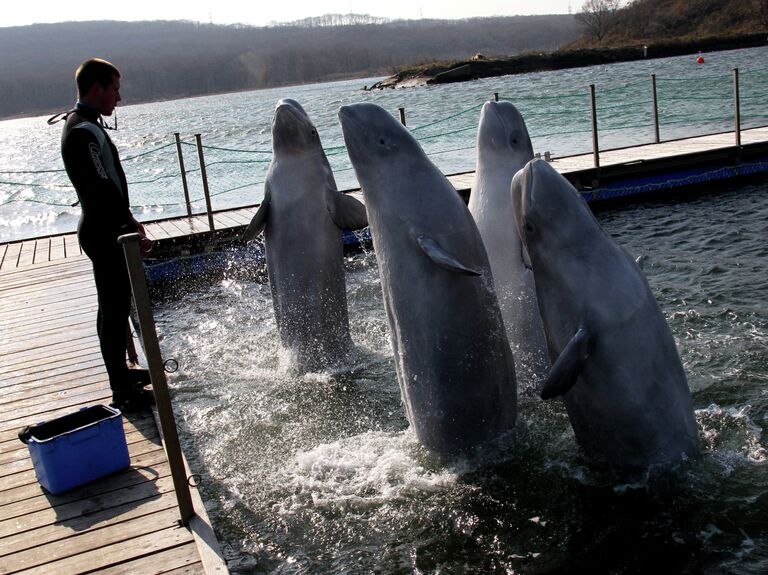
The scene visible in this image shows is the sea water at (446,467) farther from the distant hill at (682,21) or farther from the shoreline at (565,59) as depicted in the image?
the distant hill at (682,21)

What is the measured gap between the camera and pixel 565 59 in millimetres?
77500

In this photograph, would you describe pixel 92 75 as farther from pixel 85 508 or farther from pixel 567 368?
pixel 567 368

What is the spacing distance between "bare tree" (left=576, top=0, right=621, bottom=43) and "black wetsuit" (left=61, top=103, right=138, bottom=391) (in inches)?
4442

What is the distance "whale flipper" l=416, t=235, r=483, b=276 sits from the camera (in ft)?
16.3

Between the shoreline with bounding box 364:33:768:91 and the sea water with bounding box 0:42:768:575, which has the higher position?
the shoreline with bounding box 364:33:768:91

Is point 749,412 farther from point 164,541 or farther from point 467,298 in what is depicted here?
point 164,541

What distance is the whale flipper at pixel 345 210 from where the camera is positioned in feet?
24.5

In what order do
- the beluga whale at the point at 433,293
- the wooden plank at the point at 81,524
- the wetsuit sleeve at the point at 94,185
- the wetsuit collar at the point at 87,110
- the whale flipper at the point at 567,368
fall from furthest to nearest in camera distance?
the wetsuit collar at the point at 87,110 < the wetsuit sleeve at the point at 94,185 < the beluga whale at the point at 433,293 < the whale flipper at the point at 567,368 < the wooden plank at the point at 81,524

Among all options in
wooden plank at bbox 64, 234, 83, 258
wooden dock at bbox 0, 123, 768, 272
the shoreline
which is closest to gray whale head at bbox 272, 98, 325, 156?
wooden dock at bbox 0, 123, 768, 272

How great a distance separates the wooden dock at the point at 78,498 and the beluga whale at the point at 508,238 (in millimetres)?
2752

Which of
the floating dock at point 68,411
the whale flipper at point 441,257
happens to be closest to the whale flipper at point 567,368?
the whale flipper at point 441,257

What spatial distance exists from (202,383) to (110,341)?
1.96 meters

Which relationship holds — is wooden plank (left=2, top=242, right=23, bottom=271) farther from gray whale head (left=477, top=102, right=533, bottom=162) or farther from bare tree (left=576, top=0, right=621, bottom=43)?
bare tree (left=576, top=0, right=621, bottom=43)

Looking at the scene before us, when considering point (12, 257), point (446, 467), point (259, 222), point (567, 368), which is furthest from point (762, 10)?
point (567, 368)
